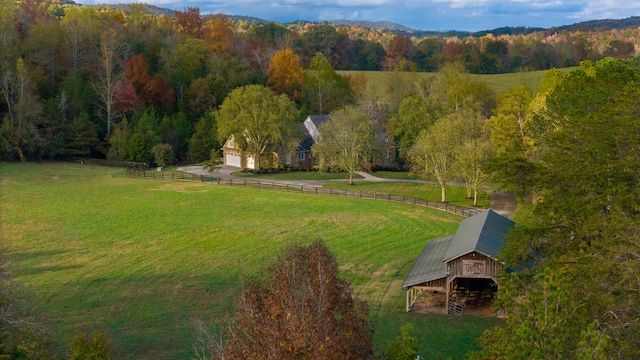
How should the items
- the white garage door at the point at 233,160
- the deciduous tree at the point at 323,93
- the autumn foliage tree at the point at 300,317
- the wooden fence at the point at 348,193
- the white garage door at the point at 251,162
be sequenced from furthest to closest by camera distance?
→ the deciduous tree at the point at 323,93, the white garage door at the point at 233,160, the white garage door at the point at 251,162, the wooden fence at the point at 348,193, the autumn foliage tree at the point at 300,317

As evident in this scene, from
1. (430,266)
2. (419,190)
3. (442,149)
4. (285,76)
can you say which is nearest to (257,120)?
(419,190)

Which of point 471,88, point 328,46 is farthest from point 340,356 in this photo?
point 328,46

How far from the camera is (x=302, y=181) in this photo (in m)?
54.9

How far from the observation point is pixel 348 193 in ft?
160

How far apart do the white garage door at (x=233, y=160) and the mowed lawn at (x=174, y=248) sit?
1134 cm

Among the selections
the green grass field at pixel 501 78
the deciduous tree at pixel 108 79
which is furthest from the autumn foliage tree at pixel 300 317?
the green grass field at pixel 501 78

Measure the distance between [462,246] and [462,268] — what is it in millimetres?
1328

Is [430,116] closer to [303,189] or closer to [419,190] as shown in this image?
[419,190]

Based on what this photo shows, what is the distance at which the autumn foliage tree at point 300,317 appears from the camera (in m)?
11.0

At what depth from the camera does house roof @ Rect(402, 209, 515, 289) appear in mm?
24141

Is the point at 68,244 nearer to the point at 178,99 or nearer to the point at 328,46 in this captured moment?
the point at 178,99

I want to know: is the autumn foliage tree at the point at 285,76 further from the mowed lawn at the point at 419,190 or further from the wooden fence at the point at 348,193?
the mowed lawn at the point at 419,190

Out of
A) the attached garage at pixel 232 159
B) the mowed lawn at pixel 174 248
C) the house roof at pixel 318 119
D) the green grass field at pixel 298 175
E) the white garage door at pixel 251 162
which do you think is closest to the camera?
the mowed lawn at pixel 174 248

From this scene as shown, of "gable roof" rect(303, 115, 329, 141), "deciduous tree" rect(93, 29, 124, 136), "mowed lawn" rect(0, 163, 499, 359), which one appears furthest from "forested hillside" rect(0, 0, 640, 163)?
"mowed lawn" rect(0, 163, 499, 359)
